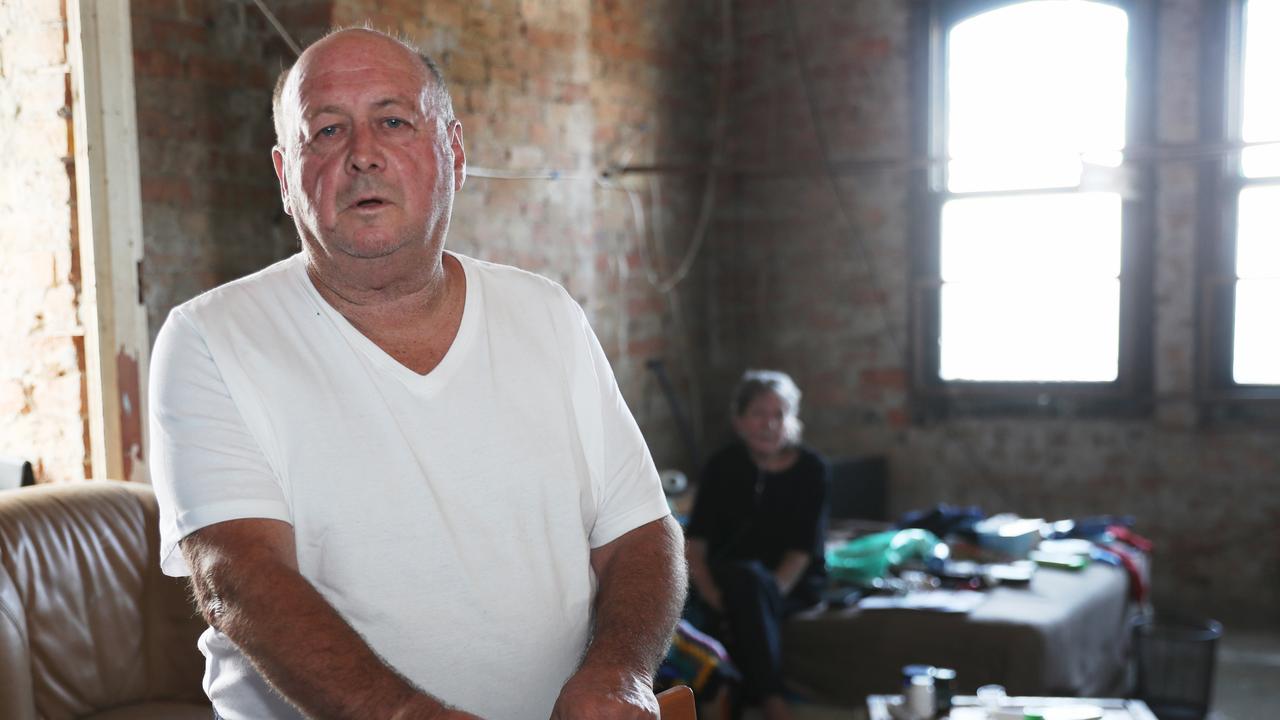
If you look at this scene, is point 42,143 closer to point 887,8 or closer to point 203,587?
point 203,587

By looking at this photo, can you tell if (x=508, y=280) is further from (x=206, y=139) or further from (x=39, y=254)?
(x=206, y=139)

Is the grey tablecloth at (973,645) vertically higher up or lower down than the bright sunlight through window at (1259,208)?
lower down

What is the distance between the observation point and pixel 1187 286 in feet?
17.6

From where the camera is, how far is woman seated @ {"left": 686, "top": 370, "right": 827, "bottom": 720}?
154 inches

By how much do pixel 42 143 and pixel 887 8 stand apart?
13.4 ft

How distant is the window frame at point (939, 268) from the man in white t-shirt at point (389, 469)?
4536 mm

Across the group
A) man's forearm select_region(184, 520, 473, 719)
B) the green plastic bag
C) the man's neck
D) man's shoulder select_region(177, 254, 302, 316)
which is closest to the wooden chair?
man's forearm select_region(184, 520, 473, 719)

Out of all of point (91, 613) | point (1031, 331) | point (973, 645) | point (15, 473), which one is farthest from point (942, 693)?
point (1031, 331)

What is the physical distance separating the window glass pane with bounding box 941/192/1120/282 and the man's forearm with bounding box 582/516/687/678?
178 inches

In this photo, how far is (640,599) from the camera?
4.76ft

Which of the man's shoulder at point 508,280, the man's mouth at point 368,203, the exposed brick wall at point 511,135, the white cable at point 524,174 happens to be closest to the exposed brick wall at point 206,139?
the exposed brick wall at point 511,135

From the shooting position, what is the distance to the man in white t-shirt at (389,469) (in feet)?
4.14

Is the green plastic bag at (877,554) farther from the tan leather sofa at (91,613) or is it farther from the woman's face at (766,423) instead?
the tan leather sofa at (91,613)

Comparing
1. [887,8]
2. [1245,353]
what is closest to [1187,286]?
[1245,353]
